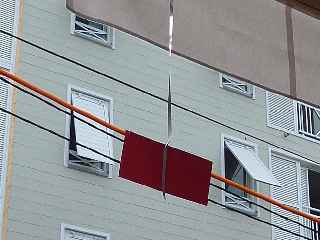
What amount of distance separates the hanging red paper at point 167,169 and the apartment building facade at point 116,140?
487 inches

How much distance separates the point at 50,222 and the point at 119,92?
10.6 feet

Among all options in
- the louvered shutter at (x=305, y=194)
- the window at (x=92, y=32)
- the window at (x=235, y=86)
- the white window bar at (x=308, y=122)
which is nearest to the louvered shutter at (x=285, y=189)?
the louvered shutter at (x=305, y=194)

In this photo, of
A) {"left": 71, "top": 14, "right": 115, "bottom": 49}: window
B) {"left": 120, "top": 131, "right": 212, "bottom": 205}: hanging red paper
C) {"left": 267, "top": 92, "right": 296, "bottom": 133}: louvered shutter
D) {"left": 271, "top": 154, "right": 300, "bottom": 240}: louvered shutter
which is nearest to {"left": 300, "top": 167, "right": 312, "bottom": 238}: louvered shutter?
{"left": 271, "top": 154, "right": 300, "bottom": 240}: louvered shutter

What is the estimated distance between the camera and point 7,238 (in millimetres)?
16734

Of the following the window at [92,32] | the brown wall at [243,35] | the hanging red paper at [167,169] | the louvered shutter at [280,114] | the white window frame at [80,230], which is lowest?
the hanging red paper at [167,169]

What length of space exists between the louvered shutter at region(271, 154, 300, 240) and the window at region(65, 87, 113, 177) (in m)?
→ 4.45

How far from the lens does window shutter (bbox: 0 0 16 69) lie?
723 inches

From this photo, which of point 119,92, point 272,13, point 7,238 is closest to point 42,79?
point 119,92

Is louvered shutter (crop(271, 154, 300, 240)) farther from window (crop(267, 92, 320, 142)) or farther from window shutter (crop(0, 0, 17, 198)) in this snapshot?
window shutter (crop(0, 0, 17, 198))

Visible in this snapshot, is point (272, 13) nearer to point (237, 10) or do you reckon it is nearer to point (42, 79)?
point (237, 10)

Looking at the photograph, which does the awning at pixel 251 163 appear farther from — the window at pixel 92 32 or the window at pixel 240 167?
the window at pixel 92 32

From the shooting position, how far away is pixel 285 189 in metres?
21.9

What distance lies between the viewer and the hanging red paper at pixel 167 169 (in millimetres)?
4426

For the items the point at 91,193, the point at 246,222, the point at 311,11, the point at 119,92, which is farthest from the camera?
Result: the point at 246,222
